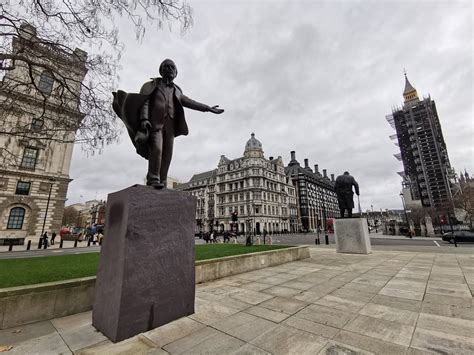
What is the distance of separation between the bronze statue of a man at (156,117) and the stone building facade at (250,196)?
182 ft

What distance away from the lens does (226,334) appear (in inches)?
116

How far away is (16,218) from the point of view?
2645 cm

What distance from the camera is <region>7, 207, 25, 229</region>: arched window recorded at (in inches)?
1023

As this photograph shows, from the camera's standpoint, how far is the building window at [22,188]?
26.8 metres

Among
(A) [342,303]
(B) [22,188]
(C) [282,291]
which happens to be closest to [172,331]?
(C) [282,291]

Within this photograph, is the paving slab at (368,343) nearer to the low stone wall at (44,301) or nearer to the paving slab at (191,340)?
the paving slab at (191,340)

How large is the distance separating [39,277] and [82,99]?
5.49 meters

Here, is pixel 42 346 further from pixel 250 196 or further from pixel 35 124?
pixel 250 196

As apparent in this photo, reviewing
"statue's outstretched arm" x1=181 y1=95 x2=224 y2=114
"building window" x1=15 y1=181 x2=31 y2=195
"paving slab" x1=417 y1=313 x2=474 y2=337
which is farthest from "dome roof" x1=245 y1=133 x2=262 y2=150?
"paving slab" x1=417 y1=313 x2=474 y2=337

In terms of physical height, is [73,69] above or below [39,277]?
above

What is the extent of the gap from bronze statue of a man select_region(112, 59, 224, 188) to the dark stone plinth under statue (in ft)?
1.69

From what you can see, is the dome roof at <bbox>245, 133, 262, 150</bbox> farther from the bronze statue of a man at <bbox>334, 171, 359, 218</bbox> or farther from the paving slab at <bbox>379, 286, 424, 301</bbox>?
the paving slab at <bbox>379, 286, 424, 301</bbox>

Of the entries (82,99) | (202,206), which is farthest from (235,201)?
(82,99)

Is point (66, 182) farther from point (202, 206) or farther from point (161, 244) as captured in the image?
point (202, 206)
